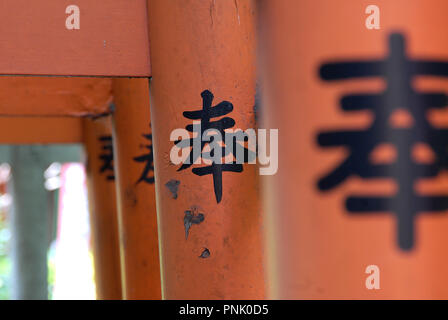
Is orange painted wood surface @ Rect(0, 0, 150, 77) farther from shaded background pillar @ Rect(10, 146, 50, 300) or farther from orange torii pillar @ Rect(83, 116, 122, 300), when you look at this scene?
shaded background pillar @ Rect(10, 146, 50, 300)

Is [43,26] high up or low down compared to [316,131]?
up

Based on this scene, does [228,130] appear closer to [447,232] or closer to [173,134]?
[173,134]

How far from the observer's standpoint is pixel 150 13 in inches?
131

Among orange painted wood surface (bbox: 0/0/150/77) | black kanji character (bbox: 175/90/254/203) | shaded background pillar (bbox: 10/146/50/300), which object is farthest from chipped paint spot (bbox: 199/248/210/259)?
shaded background pillar (bbox: 10/146/50/300)

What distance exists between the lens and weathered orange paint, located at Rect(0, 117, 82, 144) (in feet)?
24.0

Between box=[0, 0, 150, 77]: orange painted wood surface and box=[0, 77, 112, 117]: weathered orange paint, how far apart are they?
8.27ft

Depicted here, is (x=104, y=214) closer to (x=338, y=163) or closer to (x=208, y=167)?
(x=208, y=167)

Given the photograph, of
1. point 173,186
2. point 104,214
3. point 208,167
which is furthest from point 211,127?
point 104,214

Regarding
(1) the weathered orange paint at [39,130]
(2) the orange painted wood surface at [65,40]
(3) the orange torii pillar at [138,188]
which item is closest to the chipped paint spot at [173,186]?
(2) the orange painted wood surface at [65,40]

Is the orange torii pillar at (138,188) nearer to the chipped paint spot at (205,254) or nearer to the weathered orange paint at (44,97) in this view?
the weathered orange paint at (44,97)

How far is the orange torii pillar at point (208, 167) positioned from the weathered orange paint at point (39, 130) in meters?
4.37
